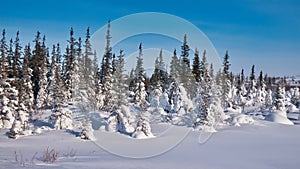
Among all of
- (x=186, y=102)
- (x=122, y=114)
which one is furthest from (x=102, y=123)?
(x=186, y=102)

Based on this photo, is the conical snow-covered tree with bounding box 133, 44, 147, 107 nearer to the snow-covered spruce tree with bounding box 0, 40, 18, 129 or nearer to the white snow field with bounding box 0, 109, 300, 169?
the white snow field with bounding box 0, 109, 300, 169

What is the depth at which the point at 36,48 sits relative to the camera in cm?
4753

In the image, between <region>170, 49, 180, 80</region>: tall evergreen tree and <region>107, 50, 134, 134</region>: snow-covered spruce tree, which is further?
<region>107, 50, 134, 134</region>: snow-covered spruce tree

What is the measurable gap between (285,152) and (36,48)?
43.6 meters

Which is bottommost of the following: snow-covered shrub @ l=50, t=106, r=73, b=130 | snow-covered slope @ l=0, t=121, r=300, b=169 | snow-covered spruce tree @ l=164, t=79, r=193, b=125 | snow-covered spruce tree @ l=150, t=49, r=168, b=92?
snow-covered slope @ l=0, t=121, r=300, b=169

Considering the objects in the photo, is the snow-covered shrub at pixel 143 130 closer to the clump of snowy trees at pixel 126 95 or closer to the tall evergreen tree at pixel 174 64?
the clump of snowy trees at pixel 126 95

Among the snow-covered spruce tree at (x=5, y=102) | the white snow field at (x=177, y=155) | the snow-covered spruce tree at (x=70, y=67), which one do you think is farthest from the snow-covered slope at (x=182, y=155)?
the snow-covered spruce tree at (x=70, y=67)

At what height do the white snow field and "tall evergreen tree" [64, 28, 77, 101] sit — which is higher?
"tall evergreen tree" [64, 28, 77, 101]

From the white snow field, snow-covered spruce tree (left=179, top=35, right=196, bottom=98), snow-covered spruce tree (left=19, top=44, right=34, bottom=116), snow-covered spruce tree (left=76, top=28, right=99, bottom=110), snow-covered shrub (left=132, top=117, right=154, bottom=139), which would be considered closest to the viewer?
the white snow field

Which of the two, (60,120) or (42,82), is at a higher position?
(42,82)

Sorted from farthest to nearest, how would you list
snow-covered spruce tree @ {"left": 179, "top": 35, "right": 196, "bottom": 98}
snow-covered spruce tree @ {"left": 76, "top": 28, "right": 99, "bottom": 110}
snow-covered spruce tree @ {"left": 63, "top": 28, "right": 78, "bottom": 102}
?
1. snow-covered spruce tree @ {"left": 63, "top": 28, "right": 78, "bottom": 102}
2. snow-covered spruce tree @ {"left": 76, "top": 28, "right": 99, "bottom": 110}
3. snow-covered spruce tree @ {"left": 179, "top": 35, "right": 196, "bottom": 98}

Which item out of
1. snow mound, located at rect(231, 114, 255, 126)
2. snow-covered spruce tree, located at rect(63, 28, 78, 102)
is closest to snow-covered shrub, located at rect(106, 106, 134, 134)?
snow mound, located at rect(231, 114, 255, 126)

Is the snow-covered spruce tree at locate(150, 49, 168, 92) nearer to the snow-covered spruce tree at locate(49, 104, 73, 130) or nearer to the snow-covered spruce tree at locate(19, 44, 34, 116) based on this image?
the snow-covered spruce tree at locate(49, 104, 73, 130)

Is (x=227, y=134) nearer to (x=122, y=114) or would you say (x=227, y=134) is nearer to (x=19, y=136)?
(x=122, y=114)
